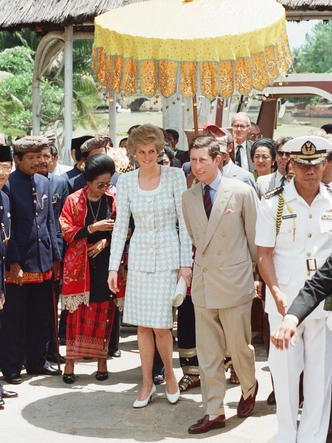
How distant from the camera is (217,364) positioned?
588 cm

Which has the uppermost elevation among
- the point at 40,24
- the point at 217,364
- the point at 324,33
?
the point at 324,33

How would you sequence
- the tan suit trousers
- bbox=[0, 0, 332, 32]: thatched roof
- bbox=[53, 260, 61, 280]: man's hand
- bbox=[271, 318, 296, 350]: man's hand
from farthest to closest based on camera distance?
bbox=[0, 0, 332, 32]: thatched roof
bbox=[53, 260, 61, 280]: man's hand
the tan suit trousers
bbox=[271, 318, 296, 350]: man's hand

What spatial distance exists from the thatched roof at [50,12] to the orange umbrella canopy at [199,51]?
5.20 meters

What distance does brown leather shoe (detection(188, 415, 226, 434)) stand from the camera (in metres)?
5.75

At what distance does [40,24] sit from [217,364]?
6.99 m

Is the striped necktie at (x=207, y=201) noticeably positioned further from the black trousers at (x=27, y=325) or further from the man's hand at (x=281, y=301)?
the black trousers at (x=27, y=325)

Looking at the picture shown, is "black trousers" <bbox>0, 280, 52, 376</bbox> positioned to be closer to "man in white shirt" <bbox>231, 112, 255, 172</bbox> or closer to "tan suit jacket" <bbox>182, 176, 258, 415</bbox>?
"tan suit jacket" <bbox>182, 176, 258, 415</bbox>

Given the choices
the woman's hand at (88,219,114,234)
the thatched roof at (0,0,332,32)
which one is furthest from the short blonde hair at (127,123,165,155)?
the thatched roof at (0,0,332,32)

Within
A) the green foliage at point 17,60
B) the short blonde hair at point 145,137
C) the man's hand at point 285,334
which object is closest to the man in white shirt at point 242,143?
the short blonde hair at point 145,137

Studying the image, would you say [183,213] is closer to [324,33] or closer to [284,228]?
[284,228]

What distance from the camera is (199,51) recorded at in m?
5.70

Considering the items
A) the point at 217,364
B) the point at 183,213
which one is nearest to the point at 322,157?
the point at 183,213

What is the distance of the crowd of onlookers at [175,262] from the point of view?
5211 millimetres

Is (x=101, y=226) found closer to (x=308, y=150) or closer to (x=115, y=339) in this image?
(x=115, y=339)
